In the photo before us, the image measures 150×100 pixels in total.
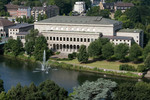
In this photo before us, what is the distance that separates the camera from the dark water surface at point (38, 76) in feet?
137

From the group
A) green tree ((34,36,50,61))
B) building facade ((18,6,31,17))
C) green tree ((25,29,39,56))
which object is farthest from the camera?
building facade ((18,6,31,17))

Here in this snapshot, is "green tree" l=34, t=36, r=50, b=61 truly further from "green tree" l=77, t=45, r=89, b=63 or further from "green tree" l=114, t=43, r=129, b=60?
"green tree" l=114, t=43, r=129, b=60

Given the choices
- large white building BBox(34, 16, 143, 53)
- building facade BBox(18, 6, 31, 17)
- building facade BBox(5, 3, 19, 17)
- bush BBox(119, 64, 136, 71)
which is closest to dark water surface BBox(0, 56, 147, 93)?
bush BBox(119, 64, 136, 71)

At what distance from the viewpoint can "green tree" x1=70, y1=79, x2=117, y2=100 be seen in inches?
1139

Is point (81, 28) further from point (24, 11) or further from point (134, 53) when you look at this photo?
point (24, 11)

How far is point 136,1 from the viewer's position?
119 metres

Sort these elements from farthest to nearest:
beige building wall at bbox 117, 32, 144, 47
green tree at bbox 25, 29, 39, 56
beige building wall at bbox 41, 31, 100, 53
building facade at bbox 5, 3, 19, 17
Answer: building facade at bbox 5, 3, 19, 17, beige building wall at bbox 41, 31, 100, 53, beige building wall at bbox 117, 32, 144, 47, green tree at bbox 25, 29, 39, 56

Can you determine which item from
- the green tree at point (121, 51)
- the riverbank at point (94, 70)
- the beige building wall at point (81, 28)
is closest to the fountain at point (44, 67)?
the riverbank at point (94, 70)

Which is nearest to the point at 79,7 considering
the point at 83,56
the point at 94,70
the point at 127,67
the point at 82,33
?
the point at 82,33

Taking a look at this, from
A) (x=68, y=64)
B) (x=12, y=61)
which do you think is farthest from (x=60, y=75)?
(x=12, y=61)

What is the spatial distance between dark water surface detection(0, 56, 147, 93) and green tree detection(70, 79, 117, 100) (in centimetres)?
890

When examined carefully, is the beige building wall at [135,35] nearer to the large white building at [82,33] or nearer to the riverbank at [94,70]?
the large white building at [82,33]

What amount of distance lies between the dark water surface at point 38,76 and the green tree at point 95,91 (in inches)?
350

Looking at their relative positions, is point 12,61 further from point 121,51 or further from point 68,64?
point 121,51
